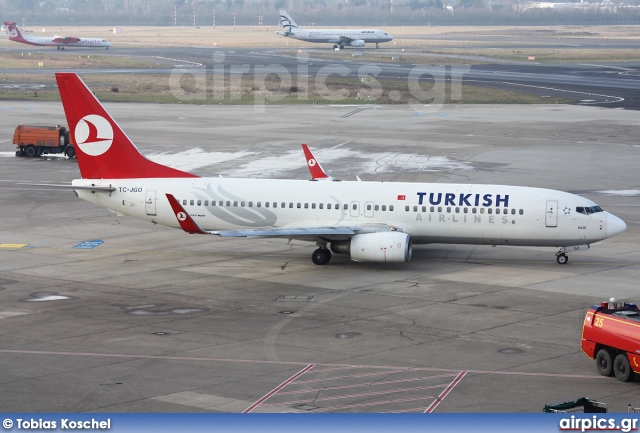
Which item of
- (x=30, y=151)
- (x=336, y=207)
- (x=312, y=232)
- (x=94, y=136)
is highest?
(x=94, y=136)

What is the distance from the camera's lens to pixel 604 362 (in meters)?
31.2

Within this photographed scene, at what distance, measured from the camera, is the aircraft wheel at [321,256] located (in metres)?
48.4

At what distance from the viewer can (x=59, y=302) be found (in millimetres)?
41219

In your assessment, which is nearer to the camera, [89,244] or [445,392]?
[445,392]

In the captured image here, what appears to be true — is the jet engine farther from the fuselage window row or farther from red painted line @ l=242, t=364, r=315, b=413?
red painted line @ l=242, t=364, r=315, b=413

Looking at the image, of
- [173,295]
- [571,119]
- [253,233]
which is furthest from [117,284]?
[571,119]

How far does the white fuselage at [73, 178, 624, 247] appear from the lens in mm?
47531

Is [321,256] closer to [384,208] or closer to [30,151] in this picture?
[384,208]

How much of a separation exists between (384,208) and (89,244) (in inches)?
634

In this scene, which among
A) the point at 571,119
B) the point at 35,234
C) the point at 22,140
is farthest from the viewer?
the point at 571,119

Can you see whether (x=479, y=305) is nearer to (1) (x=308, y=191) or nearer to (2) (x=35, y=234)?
(1) (x=308, y=191)

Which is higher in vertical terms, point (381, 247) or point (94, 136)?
point (94, 136)

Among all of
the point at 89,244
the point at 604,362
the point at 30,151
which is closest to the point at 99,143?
the point at 89,244

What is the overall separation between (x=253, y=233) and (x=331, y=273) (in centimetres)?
433
